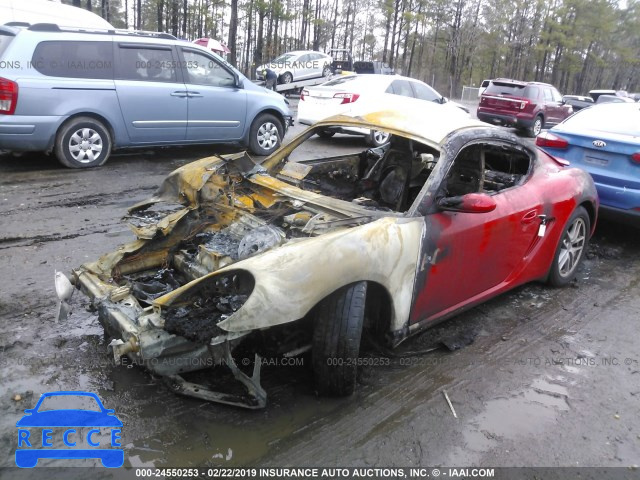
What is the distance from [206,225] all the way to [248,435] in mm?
1625

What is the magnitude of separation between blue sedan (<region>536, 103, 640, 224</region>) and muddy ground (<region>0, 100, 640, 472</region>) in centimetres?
128

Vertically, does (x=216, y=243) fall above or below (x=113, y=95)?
below

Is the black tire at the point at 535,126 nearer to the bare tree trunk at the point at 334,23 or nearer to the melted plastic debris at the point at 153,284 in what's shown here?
the melted plastic debris at the point at 153,284

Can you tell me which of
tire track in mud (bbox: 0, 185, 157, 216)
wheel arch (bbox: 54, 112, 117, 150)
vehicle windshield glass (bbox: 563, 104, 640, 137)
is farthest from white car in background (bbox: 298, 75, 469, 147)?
tire track in mud (bbox: 0, 185, 157, 216)

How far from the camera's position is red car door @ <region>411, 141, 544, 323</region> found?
308cm

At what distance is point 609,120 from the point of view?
19.5 feet

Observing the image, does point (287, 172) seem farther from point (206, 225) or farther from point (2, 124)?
point (2, 124)

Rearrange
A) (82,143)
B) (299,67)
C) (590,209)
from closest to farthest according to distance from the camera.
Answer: (590,209), (82,143), (299,67)

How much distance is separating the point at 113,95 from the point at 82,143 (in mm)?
849

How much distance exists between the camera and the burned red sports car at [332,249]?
2514mm

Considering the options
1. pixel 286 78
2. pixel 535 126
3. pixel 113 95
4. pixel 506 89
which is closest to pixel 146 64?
pixel 113 95

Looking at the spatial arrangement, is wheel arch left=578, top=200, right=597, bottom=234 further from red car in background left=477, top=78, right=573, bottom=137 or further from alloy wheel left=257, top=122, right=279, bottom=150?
red car in background left=477, top=78, right=573, bottom=137

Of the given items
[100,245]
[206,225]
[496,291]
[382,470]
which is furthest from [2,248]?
[496,291]

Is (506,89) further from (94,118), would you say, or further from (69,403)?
(69,403)
